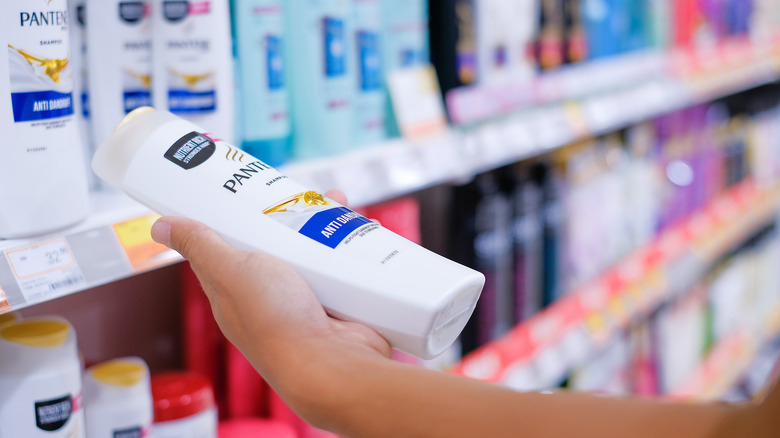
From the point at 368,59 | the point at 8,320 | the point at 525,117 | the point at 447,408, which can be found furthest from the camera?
the point at 525,117

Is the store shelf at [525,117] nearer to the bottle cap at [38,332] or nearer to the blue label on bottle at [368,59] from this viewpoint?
the blue label on bottle at [368,59]

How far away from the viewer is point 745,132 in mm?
2311

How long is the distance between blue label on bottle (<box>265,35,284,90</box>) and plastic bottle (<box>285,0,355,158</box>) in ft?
0.15

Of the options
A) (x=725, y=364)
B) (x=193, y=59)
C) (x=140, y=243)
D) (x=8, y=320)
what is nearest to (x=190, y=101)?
(x=193, y=59)

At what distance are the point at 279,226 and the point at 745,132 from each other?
205 cm

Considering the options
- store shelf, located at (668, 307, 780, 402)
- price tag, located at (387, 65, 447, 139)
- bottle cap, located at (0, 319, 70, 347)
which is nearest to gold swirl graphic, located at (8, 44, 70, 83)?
bottle cap, located at (0, 319, 70, 347)

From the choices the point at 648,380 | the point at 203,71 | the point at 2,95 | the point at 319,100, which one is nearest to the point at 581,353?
the point at 648,380

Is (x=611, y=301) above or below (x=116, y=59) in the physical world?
below

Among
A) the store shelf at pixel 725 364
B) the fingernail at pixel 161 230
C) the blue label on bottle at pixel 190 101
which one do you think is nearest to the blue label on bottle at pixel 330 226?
the fingernail at pixel 161 230

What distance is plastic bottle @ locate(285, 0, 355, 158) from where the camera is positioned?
90 centimetres

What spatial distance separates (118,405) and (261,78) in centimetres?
37

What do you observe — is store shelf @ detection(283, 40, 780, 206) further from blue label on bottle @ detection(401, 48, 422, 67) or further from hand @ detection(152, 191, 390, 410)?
hand @ detection(152, 191, 390, 410)

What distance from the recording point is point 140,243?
683 millimetres

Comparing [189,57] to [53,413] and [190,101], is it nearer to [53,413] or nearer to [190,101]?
[190,101]
